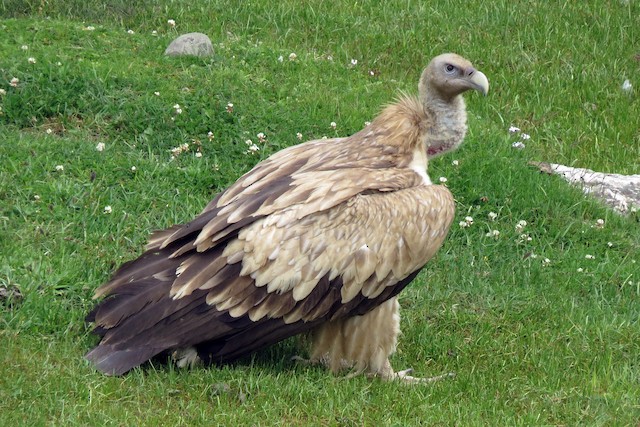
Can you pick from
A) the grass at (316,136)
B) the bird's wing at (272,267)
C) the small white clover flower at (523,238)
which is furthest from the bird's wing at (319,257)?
the small white clover flower at (523,238)

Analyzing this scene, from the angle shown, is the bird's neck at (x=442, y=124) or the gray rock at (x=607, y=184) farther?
the gray rock at (x=607, y=184)

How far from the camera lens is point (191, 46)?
962 cm

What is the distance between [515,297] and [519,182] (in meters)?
1.59

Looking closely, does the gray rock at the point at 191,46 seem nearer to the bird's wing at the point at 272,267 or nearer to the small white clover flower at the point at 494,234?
the small white clover flower at the point at 494,234

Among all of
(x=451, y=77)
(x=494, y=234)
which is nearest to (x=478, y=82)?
(x=451, y=77)

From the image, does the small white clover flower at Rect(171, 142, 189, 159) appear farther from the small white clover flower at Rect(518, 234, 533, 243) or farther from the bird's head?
the small white clover flower at Rect(518, 234, 533, 243)

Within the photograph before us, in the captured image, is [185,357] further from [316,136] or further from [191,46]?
[191,46]

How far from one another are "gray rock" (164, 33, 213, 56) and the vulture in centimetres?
366

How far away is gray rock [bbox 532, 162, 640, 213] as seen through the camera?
28.6ft

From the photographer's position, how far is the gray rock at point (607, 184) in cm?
871

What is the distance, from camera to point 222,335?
568 cm

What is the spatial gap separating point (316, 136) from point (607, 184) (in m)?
2.30

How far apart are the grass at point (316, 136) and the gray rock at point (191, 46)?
14 centimetres

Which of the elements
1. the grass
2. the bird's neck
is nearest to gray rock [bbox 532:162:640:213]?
the grass
